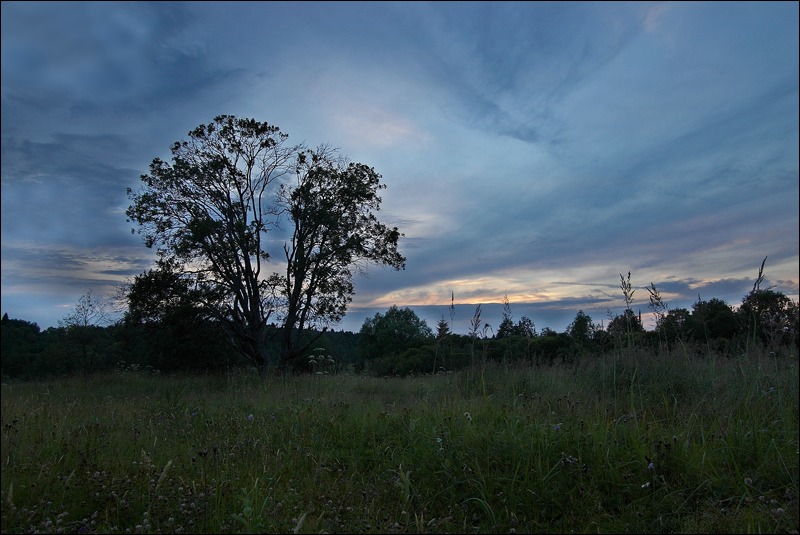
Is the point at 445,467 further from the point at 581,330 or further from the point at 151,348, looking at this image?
the point at 151,348

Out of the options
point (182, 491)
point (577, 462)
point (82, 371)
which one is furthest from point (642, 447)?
point (82, 371)

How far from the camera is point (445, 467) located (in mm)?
3855

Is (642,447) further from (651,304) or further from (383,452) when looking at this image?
(651,304)

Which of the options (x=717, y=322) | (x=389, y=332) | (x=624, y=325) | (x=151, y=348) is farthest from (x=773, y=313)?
(x=389, y=332)

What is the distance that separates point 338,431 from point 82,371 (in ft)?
45.3

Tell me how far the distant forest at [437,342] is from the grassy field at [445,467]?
633 millimetres

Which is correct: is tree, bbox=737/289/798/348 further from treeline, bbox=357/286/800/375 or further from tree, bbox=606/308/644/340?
tree, bbox=606/308/644/340

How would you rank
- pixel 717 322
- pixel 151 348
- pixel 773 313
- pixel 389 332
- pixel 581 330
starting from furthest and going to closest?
pixel 389 332, pixel 151 348, pixel 581 330, pixel 717 322, pixel 773 313

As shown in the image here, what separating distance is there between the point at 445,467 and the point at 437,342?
281cm

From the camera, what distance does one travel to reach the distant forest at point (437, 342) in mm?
5078

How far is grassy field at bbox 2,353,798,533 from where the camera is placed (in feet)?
10.2

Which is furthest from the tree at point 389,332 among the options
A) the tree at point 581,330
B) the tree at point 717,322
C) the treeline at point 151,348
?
the tree at point 717,322

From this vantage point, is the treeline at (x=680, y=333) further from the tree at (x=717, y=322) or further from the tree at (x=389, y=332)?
the tree at (x=389, y=332)

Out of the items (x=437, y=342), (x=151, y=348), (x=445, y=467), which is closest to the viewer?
(x=445, y=467)
